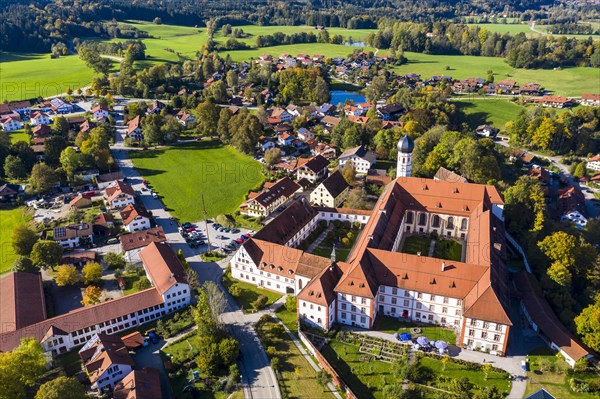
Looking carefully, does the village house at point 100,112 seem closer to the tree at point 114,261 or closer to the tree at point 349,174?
the tree at point 114,261

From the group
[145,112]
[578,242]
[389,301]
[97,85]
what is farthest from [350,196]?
[97,85]

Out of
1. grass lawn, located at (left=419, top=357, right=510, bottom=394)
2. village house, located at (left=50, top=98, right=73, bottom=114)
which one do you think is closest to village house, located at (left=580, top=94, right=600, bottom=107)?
grass lawn, located at (left=419, top=357, right=510, bottom=394)

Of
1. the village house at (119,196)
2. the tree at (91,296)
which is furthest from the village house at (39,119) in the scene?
the tree at (91,296)

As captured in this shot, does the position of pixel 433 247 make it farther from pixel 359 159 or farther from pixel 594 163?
pixel 594 163

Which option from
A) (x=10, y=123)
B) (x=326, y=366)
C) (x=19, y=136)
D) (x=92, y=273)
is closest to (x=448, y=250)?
(x=326, y=366)

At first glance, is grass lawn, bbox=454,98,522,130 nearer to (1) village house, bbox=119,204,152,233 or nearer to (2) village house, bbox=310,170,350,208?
(2) village house, bbox=310,170,350,208
